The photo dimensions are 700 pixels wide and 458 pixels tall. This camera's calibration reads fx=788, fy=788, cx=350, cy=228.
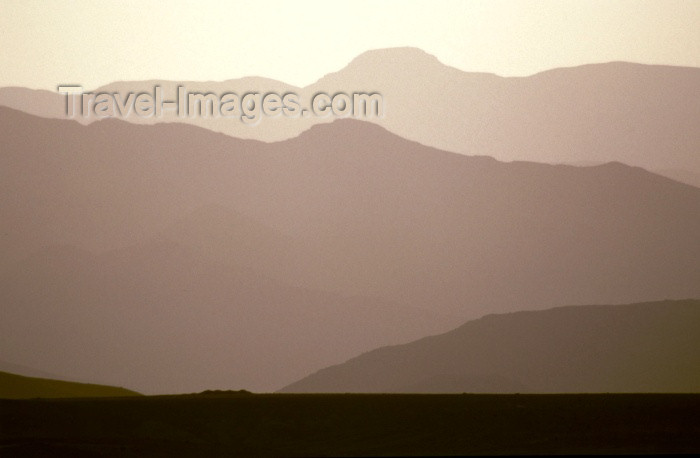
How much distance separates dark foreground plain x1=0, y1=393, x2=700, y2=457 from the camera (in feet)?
11.9

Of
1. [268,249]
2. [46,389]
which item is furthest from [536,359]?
[46,389]

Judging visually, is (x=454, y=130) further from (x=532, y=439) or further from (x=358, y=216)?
(x=532, y=439)

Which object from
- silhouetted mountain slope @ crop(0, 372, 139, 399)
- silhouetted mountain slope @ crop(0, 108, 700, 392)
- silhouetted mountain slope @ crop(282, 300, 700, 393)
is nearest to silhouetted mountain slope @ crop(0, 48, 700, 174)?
silhouetted mountain slope @ crop(0, 108, 700, 392)

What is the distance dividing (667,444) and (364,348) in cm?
166

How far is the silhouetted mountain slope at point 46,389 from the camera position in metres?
4.47

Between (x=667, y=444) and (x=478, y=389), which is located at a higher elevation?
(x=478, y=389)

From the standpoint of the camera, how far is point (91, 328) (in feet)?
14.7

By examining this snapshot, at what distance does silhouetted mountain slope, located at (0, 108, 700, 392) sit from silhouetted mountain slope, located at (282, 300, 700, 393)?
3.7 inches

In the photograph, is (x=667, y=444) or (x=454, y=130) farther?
(x=454, y=130)

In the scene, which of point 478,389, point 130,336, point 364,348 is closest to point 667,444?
point 478,389

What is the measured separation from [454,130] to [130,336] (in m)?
2.21

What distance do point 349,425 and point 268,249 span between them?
45.2 inches

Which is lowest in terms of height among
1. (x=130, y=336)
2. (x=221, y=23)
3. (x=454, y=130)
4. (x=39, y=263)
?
(x=130, y=336)

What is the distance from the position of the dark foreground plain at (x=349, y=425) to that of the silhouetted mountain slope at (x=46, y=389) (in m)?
0.10
